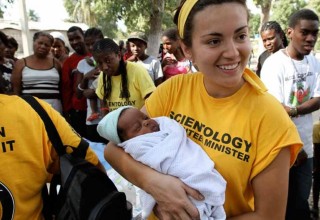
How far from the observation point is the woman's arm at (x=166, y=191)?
1.24 metres

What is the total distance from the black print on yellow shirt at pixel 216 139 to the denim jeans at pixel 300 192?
1579 millimetres

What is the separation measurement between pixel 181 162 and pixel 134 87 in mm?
2049

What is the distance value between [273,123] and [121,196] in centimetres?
74

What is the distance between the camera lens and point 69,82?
420 cm

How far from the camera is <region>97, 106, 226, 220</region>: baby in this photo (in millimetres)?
1224

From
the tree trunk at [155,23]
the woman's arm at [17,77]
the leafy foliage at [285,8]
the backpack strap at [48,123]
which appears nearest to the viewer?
the backpack strap at [48,123]

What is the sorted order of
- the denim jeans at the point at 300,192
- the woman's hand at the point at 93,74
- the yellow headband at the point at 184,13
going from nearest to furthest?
the yellow headband at the point at 184,13, the denim jeans at the point at 300,192, the woman's hand at the point at 93,74

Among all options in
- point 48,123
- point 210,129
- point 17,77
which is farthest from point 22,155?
point 17,77

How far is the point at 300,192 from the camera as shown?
2557 millimetres

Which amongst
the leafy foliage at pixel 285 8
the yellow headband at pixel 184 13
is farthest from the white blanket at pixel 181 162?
the leafy foliage at pixel 285 8

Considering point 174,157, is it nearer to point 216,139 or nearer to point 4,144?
point 216,139

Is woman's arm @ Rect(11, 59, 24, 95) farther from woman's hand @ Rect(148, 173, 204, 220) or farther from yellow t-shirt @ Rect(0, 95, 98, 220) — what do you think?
woman's hand @ Rect(148, 173, 204, 220)

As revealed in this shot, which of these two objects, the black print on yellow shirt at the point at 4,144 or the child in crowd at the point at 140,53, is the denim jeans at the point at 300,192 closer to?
the black print on yellow shirt at the point at 4,144

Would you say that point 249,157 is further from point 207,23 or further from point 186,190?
point 207,23
